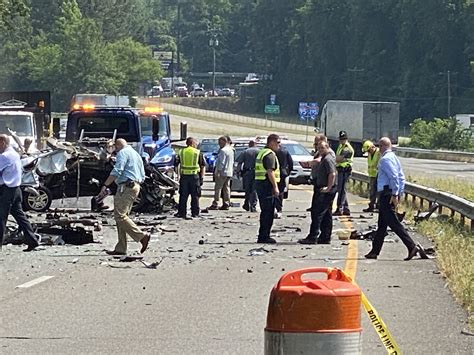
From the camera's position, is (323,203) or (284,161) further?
(284,161)

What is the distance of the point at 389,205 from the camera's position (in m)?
16.2

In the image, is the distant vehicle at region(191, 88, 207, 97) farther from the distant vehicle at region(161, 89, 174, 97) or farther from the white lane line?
the white lane line

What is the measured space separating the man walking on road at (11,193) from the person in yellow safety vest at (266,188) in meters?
3.69

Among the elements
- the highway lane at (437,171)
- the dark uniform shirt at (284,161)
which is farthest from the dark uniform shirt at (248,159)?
the highway lane at (437,171)

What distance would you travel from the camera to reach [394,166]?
646 inches

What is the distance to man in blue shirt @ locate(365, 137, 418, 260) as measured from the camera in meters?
16.1

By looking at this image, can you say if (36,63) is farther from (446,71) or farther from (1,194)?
(1,194)

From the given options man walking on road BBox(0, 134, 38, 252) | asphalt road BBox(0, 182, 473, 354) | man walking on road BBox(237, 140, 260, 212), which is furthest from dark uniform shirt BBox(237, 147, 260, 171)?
man walking on road BBox(0, 134, 38, 252)

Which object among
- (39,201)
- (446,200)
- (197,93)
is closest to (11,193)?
(39,201)

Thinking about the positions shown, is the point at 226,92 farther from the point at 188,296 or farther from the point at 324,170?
the point at 188,296

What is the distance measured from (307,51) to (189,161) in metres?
119

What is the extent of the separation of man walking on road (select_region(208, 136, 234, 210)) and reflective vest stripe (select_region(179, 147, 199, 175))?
2286 millimetres

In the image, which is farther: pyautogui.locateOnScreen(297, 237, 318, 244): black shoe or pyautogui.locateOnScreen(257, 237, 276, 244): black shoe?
pyautogui.locateOnScreen(257, 237, 276, 244): black shoe

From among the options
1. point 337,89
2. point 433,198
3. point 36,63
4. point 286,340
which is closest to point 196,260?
point 433,198
